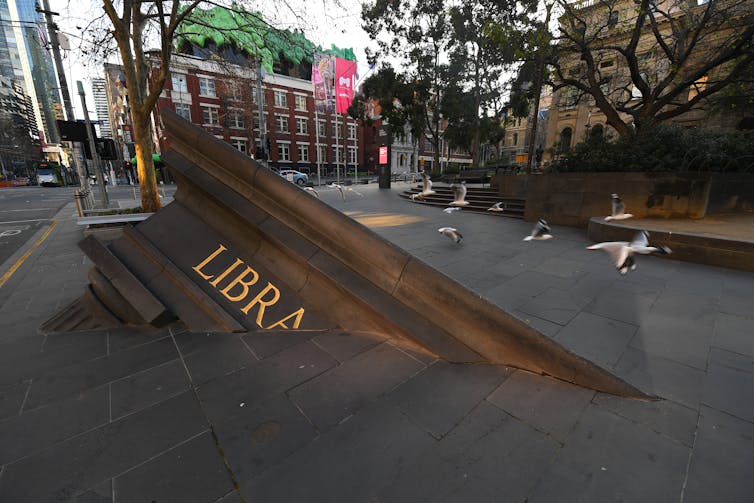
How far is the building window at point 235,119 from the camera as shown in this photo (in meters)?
42.0

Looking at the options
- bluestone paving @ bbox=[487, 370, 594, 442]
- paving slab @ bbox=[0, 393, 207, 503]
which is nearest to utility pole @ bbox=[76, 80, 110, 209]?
paving slab @ bbox=[0, 393, 207, 503]

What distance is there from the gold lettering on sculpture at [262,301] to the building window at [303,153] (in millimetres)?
50665

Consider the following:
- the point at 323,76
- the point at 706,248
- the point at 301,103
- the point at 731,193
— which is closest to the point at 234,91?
the point at 301,103

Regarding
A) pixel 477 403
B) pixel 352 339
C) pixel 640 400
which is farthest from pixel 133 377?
pixel 640 400

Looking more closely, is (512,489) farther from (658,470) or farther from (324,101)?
(324,101)

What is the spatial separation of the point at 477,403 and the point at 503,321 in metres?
0.72

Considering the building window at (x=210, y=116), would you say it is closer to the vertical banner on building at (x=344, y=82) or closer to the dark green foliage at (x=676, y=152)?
the vertical banner on building at (x=344, y=82)

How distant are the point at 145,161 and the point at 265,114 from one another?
38.8 meters

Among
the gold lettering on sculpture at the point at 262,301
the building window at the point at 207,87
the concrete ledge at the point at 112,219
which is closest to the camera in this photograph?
the gold lettering on sculpture at the point at 262,301

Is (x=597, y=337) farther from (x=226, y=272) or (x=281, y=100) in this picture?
(x=281, y=100)

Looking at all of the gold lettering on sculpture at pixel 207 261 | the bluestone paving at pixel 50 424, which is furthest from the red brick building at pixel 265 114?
the bluestone paving at pixel 50 424

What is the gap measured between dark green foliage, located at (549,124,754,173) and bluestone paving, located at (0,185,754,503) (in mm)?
6816

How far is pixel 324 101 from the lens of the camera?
31.2 metres

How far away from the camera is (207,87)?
40.8 m
